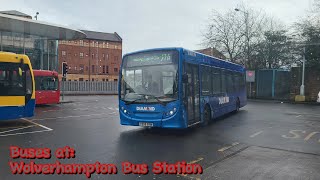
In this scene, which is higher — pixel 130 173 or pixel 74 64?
pixel 74 64

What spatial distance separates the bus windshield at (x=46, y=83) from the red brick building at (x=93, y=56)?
51.0 m

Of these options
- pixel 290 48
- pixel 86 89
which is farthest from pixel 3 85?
pixel 86 89

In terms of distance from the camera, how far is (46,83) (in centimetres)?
2422

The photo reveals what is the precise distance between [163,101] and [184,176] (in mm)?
4409

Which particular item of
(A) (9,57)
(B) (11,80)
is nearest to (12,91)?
(B) (11,80)

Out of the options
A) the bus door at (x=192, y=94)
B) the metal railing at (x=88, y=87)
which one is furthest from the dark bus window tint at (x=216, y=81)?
the metal railing at (x=88, y=87)

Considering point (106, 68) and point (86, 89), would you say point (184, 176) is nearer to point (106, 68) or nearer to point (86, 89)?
point (86, 89)

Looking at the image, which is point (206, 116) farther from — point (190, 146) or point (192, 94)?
point (190, 146)

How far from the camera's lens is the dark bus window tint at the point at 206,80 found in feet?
41.4

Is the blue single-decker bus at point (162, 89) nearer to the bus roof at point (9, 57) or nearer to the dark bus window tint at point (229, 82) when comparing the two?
the dark bus window tint at point (229, 82)

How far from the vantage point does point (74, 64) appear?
76.6 metres

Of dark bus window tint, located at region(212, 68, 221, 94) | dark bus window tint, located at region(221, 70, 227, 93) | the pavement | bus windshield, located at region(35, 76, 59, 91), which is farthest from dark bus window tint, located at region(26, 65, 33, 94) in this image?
bus windshield, located at region(35, 76, 59, 91)

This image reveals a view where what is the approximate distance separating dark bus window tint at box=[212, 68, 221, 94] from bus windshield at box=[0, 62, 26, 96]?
7952mm

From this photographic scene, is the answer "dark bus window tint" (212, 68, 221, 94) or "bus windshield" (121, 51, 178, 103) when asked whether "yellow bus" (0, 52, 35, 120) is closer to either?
"bus windshield" (121, 51, 178, 103)
